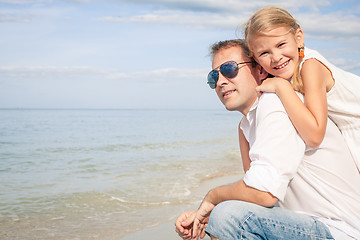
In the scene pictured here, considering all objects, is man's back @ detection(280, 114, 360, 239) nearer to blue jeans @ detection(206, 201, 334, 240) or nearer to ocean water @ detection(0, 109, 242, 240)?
blue jeans @ detection(206, 201, 334, 240)

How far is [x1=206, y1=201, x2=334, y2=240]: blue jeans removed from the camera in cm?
230

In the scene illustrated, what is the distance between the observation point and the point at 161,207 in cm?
597

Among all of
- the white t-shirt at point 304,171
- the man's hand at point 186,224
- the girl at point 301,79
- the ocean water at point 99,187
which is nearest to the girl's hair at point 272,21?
the girl at point 301,79

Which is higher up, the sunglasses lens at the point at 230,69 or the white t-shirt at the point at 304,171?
the sunglasses lens at the point at 230,69

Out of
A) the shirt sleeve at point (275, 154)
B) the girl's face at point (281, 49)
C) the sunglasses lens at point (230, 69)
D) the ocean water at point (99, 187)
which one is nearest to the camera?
the shirt sleeve at point (275, 154)

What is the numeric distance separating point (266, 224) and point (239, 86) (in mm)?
1239

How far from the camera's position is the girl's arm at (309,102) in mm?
2246

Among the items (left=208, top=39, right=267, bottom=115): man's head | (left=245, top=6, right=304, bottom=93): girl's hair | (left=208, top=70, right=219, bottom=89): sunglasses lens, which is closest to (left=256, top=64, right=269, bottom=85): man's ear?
(left=208, top=39, right=267, bottom=115): man's head

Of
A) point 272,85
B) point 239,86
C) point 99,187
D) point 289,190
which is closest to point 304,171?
point 289,190

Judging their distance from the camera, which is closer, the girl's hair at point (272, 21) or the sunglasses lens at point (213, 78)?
the girl's hair at point (272, 21)

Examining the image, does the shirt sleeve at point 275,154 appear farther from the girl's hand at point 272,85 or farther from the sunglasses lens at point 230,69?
the sunglasses lens at point 230,69

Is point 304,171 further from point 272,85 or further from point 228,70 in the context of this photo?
point 228,70

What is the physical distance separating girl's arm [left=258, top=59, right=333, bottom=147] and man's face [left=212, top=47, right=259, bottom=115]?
0.63 meters

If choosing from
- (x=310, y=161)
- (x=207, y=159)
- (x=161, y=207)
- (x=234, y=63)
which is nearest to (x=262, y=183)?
(x=310, y=161)
